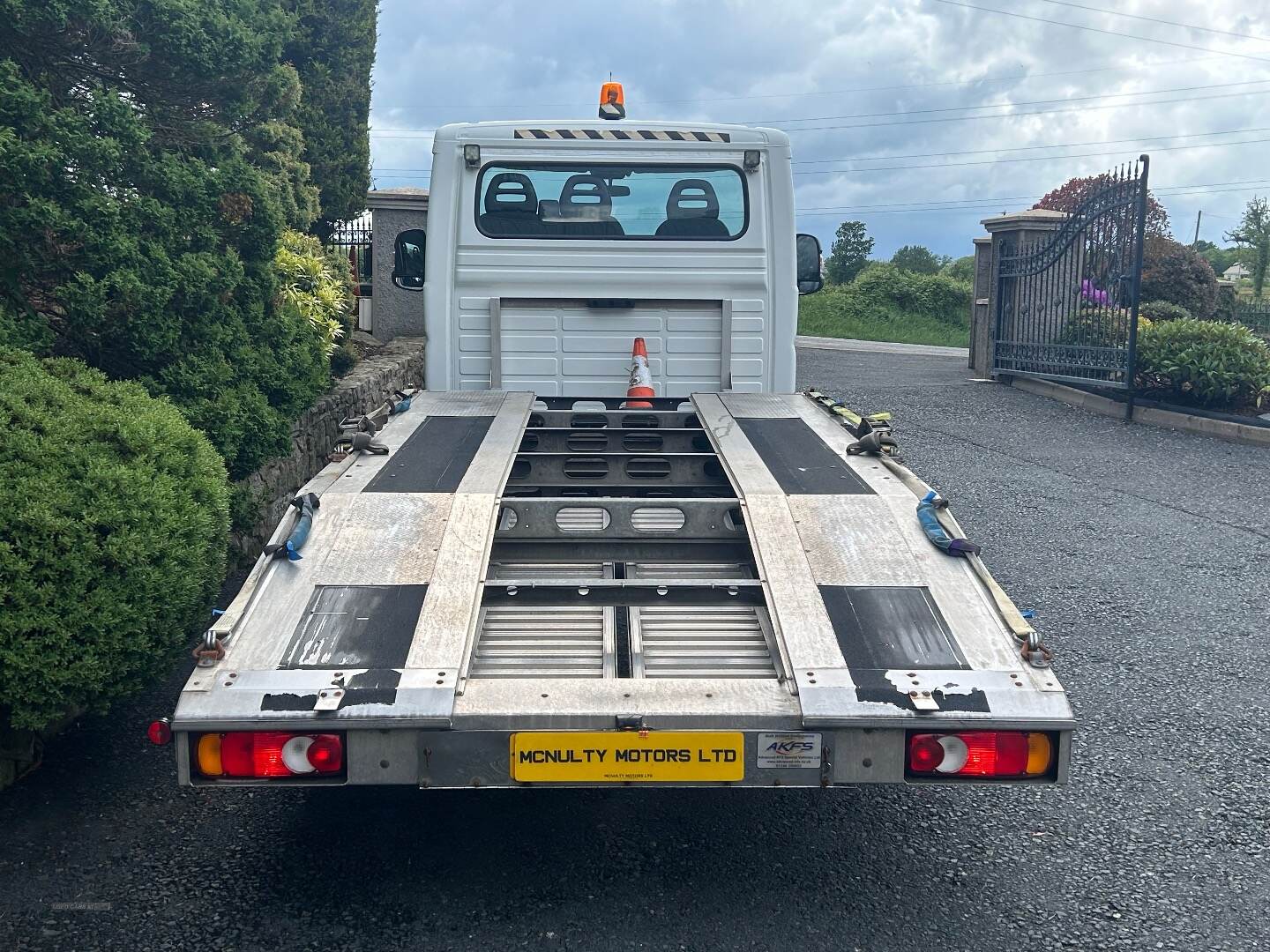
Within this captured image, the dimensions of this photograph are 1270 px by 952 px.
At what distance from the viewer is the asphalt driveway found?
330 cm

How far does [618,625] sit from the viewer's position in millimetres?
3695

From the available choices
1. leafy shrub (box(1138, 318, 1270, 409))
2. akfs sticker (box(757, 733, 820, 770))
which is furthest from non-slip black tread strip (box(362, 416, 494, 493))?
leafy shrub (box(1138, 318, 1270, 409))

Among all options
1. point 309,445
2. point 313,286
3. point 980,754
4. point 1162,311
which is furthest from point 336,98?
point 980,754

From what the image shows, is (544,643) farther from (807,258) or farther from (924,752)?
(807,258)

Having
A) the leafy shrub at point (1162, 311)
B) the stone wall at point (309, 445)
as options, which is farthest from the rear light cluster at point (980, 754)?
the leafy shrub at point (1162, 311)

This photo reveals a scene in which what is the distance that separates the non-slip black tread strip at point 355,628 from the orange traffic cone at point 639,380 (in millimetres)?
3061

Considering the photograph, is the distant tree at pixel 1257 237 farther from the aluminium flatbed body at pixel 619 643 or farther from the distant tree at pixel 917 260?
the aluminium flatbed body at pixel 619 643

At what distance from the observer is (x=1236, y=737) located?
4762mm

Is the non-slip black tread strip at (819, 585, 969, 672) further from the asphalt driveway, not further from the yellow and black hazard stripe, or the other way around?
the yellow and black hazard stripe

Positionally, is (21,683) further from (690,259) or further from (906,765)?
(690,259)

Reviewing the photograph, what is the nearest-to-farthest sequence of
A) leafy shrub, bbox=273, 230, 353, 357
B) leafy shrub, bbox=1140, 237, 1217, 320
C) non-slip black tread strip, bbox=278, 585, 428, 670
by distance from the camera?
non-slip black tread strip, bbox=278, 585, 428, 670 → leafy shrub, bbox=273, 230, 353, 357 → leafy shrub, bbox=1140, 237, 1217, 320

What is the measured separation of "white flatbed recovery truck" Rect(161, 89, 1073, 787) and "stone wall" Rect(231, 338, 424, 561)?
1.59m

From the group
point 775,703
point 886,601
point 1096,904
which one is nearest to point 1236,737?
point 1096,904

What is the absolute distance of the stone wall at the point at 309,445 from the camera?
687 centimetres
